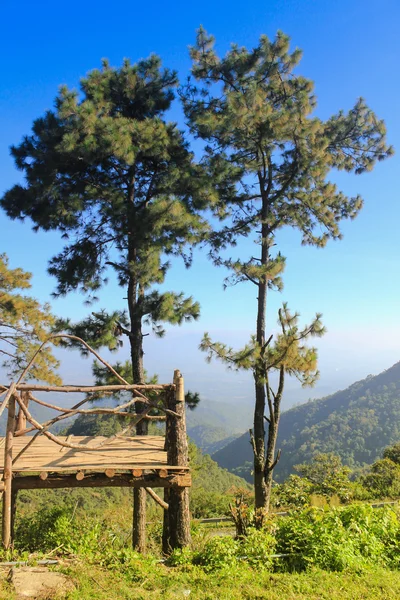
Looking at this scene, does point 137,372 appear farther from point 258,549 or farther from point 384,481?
point 384,481

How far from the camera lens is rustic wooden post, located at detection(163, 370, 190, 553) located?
15.4 ft

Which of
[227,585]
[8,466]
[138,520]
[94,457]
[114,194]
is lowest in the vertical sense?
[138,520]

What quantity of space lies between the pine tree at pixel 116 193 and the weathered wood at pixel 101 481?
11.5 feet

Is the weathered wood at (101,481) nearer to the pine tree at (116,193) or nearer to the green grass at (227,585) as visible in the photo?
the green grass at (227,585)

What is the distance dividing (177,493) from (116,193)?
6152 mm

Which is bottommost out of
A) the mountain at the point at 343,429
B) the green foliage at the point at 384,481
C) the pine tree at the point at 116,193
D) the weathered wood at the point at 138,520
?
the mountain at the point at 343,429

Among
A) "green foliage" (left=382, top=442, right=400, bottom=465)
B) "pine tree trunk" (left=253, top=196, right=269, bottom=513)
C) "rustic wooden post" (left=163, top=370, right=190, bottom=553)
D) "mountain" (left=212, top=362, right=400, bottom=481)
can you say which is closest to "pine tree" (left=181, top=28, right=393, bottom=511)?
"pine tree trunk" (left=253, top=196, right=269, bottom=513)

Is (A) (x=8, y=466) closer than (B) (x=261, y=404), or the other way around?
(A) (x=8, y=466)

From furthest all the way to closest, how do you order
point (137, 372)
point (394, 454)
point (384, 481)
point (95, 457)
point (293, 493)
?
point (394, 454) < point (384, 481) < point (293, 493) < point (137, 372) < point (95, 457)

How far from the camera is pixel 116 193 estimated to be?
8.59 meters

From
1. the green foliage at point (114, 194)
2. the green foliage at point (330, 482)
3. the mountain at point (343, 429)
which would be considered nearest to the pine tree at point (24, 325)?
the green foliage at point (114, 194)

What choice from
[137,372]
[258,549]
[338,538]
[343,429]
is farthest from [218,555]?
[343,429]

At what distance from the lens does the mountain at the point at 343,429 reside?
5650cm

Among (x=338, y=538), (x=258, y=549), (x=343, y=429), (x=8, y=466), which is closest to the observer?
(x=8, y=466)
